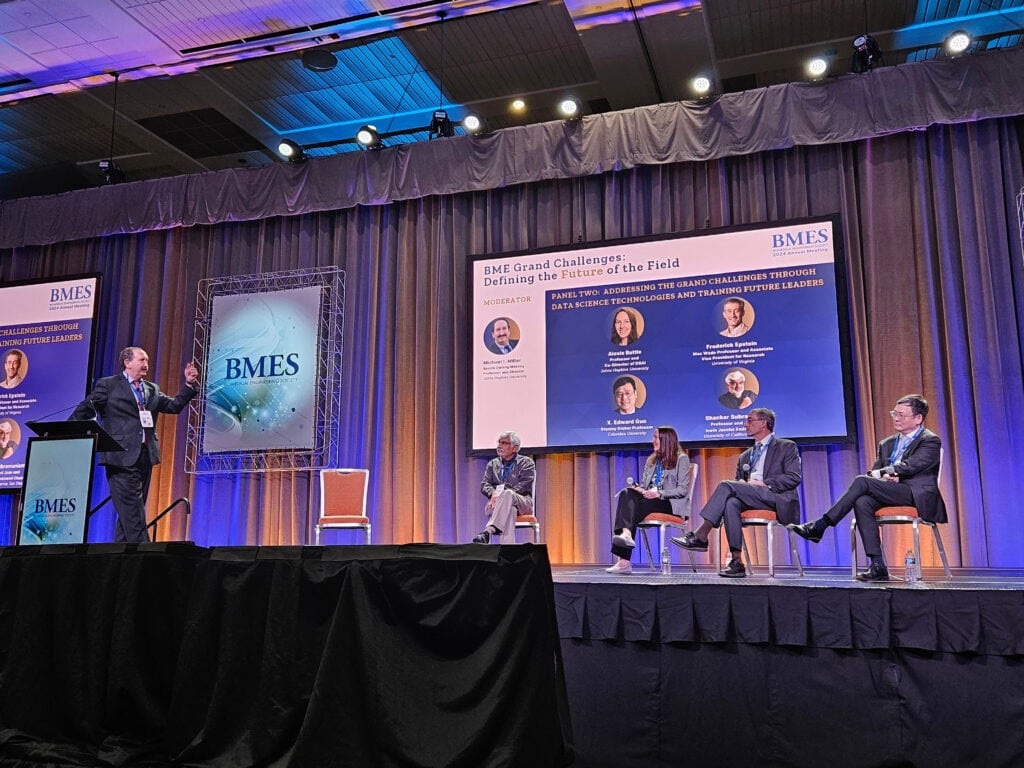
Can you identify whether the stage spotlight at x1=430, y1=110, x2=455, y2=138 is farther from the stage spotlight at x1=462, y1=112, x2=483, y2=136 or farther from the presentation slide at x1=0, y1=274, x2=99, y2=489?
the presentation slide at x1=0, y1=274, x2=99, y2=489

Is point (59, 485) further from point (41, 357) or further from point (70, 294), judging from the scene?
point (70, 294)

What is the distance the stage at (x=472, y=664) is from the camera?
2.63 metres

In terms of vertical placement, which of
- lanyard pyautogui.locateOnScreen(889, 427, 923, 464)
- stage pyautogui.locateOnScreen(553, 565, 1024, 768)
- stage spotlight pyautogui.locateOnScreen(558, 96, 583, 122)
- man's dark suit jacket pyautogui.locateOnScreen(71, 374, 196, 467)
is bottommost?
stage pyautogui.locateOnScreen(553, 565, 1024, 768)

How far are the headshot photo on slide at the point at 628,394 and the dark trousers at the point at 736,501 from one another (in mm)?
1783

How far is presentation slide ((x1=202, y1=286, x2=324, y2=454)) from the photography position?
24.7 ft

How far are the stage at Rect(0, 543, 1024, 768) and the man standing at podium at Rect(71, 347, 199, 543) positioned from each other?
2.38 meters

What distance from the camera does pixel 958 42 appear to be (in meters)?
5.95

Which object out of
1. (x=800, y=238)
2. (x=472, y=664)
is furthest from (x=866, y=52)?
(x=472, y=664)

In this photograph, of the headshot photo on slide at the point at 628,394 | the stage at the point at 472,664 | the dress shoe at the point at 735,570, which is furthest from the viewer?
the headshot photo on slide at the point at 628,394

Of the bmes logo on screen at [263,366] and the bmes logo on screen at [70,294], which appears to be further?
the bmes logo on screen at [70,294]

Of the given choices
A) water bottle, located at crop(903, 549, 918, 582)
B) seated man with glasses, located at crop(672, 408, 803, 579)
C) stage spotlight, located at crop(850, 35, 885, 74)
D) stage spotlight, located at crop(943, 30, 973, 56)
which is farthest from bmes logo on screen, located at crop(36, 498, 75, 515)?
stage spotlight, located at crop(943, 30, 973, 56)

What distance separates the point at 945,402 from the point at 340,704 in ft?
16.8

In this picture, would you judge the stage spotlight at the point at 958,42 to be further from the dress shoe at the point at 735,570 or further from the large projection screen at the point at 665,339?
the dress shoe at the point at 735,570

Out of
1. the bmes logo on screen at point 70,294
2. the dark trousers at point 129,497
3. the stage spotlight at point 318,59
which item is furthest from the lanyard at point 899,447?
the bmes logo on screen at point 70,294
